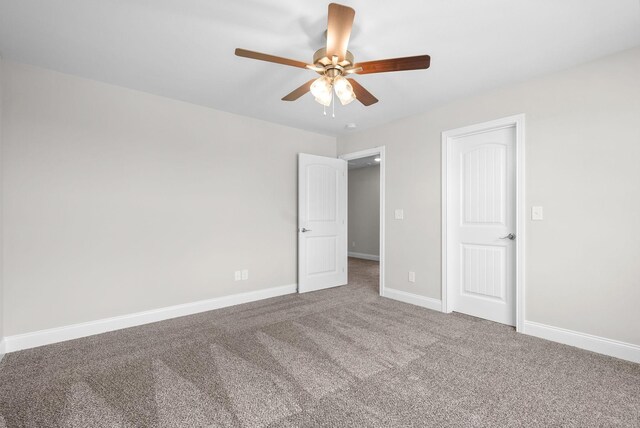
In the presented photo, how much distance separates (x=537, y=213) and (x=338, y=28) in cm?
247

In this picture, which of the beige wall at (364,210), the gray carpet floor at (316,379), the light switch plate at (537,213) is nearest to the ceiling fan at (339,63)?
the light switch plate at (537,213)

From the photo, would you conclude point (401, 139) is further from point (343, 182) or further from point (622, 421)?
point (622, 421)

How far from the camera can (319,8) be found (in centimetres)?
189

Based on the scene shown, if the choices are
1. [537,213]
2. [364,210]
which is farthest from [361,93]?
[364,210]

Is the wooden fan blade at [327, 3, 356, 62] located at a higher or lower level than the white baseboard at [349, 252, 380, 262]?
higher

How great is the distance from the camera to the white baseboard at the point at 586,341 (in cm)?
236

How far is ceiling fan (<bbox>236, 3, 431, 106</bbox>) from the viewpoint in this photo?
1698 millimetres

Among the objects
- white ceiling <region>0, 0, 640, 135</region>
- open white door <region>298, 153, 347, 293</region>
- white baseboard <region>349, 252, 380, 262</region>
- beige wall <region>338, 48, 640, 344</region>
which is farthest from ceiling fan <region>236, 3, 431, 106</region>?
white baseboard <region>349, 252, 380, 262</region>

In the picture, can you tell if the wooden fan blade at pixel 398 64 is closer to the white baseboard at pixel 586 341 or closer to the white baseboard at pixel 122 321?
the white baseboard at pixel 586 341

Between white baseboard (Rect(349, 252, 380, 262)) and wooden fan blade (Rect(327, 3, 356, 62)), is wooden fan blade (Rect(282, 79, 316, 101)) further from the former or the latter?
white baseboard (Rect(349, 252, 380, 262))

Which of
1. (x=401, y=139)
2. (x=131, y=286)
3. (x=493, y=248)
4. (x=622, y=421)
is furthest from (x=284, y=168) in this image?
(x=622, y=421)

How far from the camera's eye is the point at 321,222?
4652 millimetres

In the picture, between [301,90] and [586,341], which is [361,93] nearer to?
[301,90]

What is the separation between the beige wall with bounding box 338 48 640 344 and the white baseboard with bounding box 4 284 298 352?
10.4 feet
